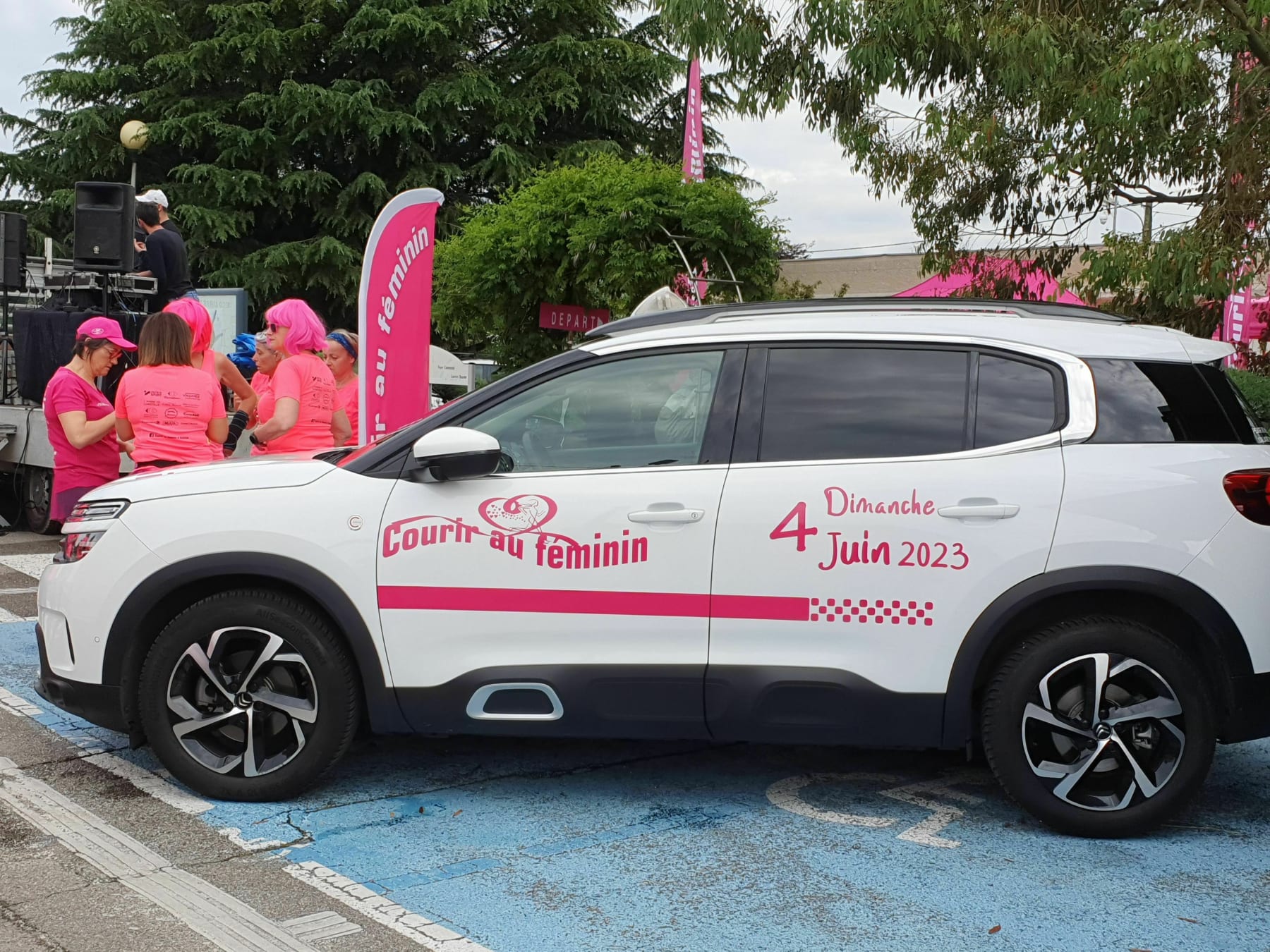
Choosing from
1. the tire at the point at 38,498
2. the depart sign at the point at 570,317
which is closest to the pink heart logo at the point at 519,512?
the tire at the point at 38,498

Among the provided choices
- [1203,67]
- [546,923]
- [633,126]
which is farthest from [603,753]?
[633,126]

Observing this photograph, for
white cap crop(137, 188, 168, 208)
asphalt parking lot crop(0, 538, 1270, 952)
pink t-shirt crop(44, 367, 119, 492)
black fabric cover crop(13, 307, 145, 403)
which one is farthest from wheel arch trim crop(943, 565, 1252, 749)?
white cap crop(137, 188, 168, 208)

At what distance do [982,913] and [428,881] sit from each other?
5.30ft

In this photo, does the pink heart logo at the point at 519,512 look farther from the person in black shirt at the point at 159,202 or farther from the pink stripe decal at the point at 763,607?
the person in black shirt at the point at 159,202

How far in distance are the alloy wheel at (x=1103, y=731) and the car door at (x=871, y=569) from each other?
35 centimetres

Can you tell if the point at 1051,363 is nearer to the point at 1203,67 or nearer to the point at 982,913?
the point at 982,913

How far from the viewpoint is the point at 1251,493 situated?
427 centimetres

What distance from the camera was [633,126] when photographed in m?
32.2

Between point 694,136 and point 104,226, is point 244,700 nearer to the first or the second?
point 104,226

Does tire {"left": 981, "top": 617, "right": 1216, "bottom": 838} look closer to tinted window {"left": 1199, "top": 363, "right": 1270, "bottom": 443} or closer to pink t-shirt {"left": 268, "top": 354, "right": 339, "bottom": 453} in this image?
tinted window {"left": 1199, "top": 363, "right": 1270, "bottom": 443}

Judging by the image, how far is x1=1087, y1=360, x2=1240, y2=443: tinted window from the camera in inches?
172

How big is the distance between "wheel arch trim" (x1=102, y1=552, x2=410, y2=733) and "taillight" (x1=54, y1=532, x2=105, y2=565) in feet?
0.91

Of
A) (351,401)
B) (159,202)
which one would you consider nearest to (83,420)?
(351,401)

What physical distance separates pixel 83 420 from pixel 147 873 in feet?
11.9
